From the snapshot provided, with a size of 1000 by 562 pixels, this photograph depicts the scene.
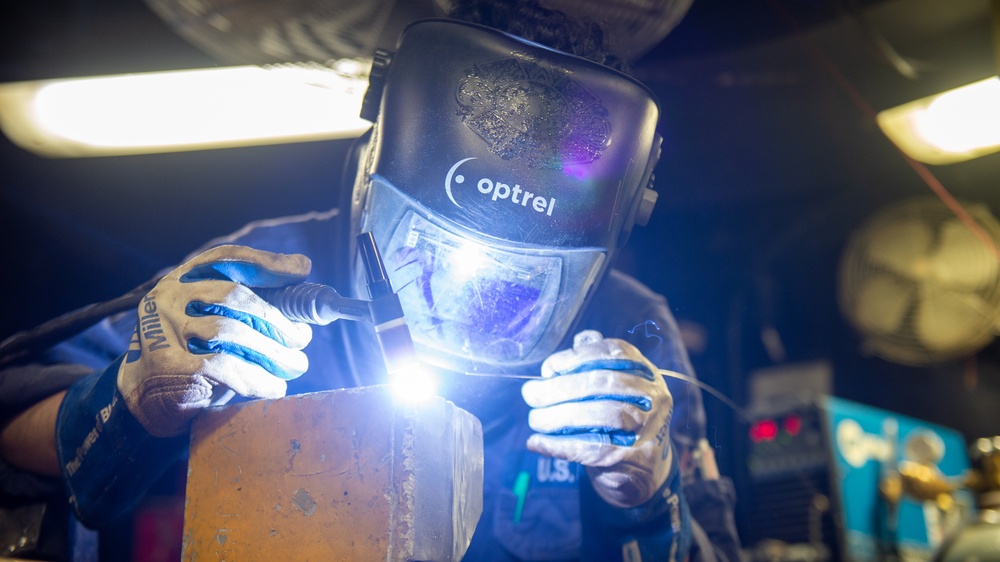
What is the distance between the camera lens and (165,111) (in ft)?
7.79

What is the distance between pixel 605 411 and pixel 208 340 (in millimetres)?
619

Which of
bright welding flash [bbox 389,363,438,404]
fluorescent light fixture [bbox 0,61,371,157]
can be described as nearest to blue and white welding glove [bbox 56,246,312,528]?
bright welding flash [bbox 389,363,438,404]

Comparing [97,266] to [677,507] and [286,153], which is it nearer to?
[286,153]

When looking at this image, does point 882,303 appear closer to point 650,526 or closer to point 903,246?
point 903,246

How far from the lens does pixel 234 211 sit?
2543 mm

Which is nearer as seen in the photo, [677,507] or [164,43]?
[677,507]

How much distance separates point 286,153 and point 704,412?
1.87 m

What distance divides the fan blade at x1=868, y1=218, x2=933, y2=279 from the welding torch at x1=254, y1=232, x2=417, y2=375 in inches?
109

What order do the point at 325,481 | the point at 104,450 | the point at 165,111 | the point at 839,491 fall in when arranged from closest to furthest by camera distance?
the point at 325,481 → the point at 104,450 → the point at 165,111 → the point at 839,491

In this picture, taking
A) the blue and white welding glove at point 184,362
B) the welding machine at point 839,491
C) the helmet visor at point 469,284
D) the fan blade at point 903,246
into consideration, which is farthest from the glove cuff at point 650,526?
the fan blade at point 903,246

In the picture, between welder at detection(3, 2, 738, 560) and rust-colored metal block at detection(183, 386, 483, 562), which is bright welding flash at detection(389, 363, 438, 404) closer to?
rust-colored metal block at detection(183, 386, 483, 562)

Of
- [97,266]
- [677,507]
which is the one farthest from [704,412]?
[97,266]

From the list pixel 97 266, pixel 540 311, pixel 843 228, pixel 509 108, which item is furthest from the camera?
pixel 843 228

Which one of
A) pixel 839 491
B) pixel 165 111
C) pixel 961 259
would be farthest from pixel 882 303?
pixel 165 111
